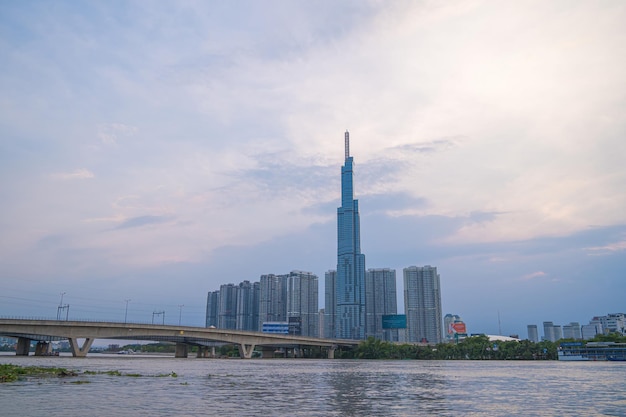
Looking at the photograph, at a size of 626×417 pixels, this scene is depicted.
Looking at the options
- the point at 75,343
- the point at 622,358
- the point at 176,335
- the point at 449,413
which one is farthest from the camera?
the point at 622,358

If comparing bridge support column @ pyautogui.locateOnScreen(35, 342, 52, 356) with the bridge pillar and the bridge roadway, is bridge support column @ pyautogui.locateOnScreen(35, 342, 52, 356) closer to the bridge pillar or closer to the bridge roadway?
the bridge roadway

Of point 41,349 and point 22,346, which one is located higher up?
point 22,346

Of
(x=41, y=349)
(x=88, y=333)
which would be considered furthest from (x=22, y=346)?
(x=88, y=333)

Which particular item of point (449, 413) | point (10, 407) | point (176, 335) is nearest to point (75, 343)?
point (176, 335)

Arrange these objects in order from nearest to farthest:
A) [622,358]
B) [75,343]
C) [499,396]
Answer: [499,396], [75,343], [622,358]

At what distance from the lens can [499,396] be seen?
4647cm

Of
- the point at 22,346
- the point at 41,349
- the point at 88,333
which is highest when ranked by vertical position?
the point at 88,333

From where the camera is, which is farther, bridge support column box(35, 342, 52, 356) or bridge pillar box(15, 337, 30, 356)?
bridge support column box(35, 342, 52, 356)

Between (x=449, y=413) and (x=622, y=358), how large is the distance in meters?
185

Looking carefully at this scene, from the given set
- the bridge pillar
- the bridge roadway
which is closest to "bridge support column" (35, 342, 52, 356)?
the bridge roadway

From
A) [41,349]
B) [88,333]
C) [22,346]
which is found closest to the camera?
[88,333]

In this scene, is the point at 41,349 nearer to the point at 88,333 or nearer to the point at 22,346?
the point at 22,346

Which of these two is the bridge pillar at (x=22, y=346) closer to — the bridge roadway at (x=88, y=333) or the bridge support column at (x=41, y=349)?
the bridge roadway at (x=88, y=333)

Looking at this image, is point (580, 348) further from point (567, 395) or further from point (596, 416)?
point (596, 416)
